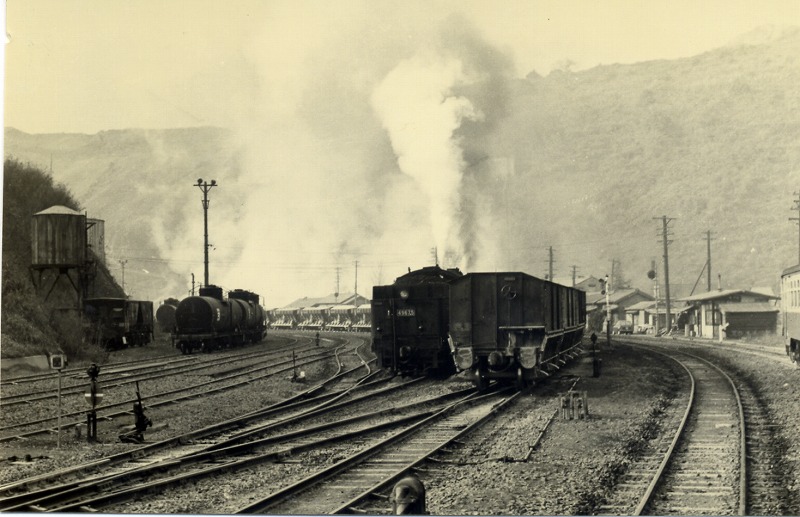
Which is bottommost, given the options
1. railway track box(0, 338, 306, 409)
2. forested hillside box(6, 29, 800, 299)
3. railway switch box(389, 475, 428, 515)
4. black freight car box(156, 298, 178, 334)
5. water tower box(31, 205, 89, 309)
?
railway track box(0, 338, 306, 409)

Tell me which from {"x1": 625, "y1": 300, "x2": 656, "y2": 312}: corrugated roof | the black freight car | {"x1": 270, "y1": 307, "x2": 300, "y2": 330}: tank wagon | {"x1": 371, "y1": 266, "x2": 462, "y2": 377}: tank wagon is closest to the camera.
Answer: {"x1": 371, "y1": 266, "x2": 462, "y2": 377}: tank wagon

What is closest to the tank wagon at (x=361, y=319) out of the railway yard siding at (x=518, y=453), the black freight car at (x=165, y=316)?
the black freight car at (x=165, y=316)

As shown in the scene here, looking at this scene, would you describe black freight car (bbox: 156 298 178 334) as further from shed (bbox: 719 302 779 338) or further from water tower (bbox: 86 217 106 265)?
shed (bbox: 719 302 779 338)

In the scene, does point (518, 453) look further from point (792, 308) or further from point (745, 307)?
point (745, 307)

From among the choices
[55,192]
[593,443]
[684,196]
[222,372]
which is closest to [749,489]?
[593,443]

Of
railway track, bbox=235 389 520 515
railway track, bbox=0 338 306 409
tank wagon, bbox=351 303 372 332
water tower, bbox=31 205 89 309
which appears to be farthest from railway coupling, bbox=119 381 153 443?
tank wagon, bbox=351 303 372 332

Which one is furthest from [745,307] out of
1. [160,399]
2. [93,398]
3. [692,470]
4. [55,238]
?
[93,398]

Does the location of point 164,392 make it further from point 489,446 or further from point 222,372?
point 489,446
